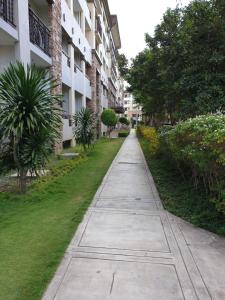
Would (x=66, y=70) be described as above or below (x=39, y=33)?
below

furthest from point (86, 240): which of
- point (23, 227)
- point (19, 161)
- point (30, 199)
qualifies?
point (19, 161)

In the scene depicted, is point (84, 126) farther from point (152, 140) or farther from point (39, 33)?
point (39, 33)

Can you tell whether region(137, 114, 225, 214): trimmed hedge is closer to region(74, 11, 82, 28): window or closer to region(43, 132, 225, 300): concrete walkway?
region(43, 132, 225, 300): concrete walkway

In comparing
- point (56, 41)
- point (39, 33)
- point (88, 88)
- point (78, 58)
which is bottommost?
point (88, 88)

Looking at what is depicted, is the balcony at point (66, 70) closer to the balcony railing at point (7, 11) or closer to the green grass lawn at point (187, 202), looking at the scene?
the balcony railing at point (7, 11)

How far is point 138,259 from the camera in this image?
4.02m

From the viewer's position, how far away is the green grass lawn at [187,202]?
5286 mm

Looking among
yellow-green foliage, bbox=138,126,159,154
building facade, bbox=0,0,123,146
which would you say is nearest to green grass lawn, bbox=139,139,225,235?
yellow-green foliage, bbox=138,126,159,154

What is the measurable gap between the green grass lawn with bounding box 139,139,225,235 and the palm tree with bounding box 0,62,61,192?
2.99m

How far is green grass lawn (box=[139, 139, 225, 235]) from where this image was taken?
529cm

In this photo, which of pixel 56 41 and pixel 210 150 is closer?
pixel 210 150

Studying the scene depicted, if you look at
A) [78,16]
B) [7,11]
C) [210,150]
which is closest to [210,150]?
[210,150]

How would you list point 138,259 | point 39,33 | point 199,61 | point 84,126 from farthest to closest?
point 84,126 < point 39,33 < point 199,61 < point 138,259

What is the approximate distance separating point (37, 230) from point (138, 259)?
1.77 m
